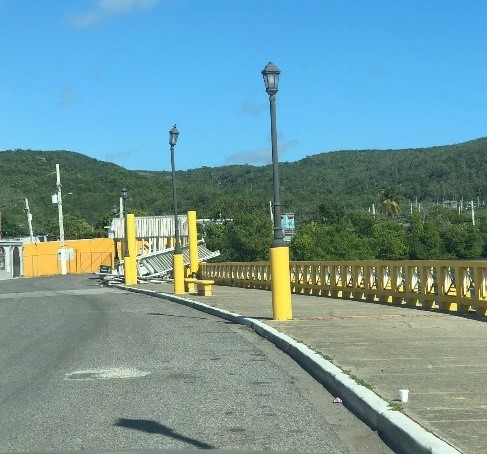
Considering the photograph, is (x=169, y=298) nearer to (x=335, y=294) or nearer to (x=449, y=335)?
(x=335, y=294)

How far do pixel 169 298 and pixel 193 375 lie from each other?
60.7ft

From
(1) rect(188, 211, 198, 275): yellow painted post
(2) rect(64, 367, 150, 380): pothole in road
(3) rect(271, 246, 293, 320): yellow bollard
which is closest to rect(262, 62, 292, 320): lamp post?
(3) rect(271, 246, 293, 320): yellow bollard

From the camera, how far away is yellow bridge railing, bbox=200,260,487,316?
18.0 m

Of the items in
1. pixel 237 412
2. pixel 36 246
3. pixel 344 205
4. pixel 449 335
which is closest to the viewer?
pixel 237 412

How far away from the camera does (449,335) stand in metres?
13.8

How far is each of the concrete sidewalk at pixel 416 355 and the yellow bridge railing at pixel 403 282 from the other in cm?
59

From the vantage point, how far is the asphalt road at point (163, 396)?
23.9 feet

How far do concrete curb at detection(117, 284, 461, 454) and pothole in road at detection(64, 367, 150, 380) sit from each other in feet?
7.14

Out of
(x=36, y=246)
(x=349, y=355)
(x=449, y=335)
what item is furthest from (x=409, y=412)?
(x=36, y=246)

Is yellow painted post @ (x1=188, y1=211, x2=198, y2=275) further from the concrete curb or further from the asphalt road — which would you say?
the concrete curb

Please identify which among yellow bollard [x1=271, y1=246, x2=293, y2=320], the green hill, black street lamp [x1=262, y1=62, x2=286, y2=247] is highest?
the green hill

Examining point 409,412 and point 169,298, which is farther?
point 169,298

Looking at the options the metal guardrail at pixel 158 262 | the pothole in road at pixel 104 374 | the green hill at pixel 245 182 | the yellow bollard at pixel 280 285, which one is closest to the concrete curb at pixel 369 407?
the pothole in road at pixel 104 374

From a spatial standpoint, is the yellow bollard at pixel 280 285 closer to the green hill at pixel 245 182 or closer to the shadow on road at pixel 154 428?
the shadow on road at pixel 154 428
